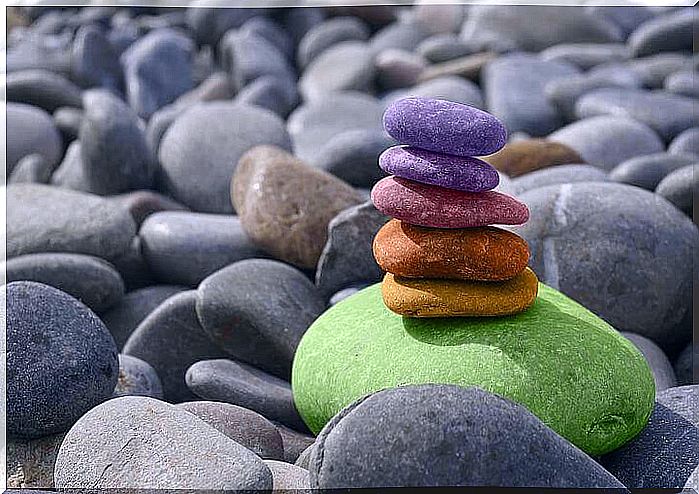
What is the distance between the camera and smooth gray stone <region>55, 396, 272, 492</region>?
1.65m

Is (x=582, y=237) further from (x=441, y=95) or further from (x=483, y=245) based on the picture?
(x=441, y=95)

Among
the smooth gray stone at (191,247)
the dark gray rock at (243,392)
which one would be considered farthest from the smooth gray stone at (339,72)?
the dark gray rock at (243,392)

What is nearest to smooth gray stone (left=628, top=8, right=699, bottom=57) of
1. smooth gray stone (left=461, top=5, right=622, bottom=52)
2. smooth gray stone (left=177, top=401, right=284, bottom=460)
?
smooth gray stone (left=461, top=5, right=622, bottom=52)

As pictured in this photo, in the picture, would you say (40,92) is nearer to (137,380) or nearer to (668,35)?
(137,380)

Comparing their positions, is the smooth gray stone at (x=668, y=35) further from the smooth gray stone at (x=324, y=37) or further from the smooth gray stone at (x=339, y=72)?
the smooth gray stone at (x=324, y=37)

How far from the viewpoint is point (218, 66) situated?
721cm

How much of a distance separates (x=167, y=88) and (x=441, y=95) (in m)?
2.02

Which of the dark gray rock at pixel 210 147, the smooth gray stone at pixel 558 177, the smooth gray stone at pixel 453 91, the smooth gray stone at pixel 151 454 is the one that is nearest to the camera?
the smooth gray stone at pixel 151 454

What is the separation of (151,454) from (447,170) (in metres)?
0.83

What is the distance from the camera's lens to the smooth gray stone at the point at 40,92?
5430 millimetres

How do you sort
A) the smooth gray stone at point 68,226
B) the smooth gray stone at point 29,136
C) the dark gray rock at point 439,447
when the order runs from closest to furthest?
1. the dark gray rock at point 439,447
2. the smooth gray stone at point 68,226
3. the smooth gray stone at point 29,136

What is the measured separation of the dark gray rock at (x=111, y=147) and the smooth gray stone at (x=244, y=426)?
212cm

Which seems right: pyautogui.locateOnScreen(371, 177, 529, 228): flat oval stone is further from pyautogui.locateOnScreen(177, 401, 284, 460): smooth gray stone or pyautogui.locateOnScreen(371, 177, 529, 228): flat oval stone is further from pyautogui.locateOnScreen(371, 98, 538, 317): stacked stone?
pyautogui.locateOnScreen(177, 401, 284, 460): smooth gray stone

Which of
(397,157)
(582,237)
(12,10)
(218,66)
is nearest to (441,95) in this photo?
(218,66)
